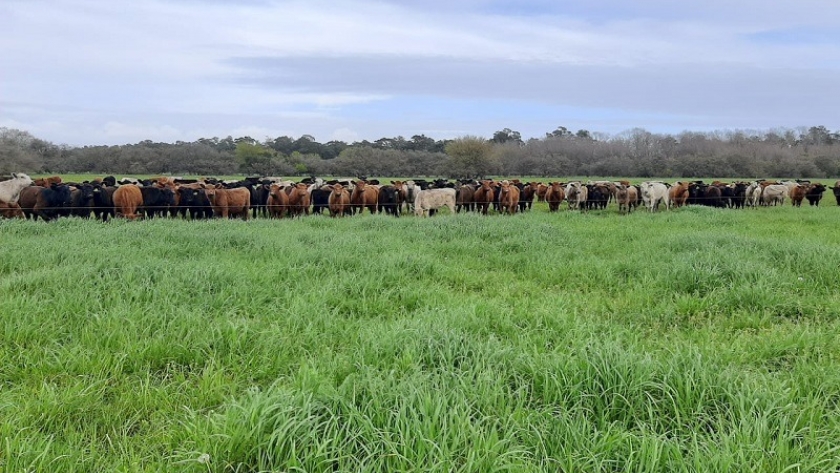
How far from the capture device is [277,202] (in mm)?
15773

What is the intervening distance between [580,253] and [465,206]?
11.0m

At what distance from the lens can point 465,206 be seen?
1788 cm

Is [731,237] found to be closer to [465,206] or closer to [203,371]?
[203,371]

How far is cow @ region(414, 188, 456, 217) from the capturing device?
51.5 feet

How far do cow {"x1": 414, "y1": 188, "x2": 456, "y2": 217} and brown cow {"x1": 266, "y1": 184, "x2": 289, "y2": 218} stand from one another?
13.2 feet

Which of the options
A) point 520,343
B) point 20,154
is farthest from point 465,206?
point 20,154

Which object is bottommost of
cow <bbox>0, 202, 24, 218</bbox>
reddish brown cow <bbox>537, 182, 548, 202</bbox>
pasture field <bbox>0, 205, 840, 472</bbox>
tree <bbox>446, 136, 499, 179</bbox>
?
pasture field <bbox>0, 205, 840, 472</bbox>

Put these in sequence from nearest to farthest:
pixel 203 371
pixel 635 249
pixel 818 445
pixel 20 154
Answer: pixel 818 445 < pixel 203 371 < pixel 635 249 < pixel 20 154

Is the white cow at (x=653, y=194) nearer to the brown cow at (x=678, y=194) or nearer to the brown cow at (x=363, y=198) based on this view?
the brown cow at (x=678, y=194)

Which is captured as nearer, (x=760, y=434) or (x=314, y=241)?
(x=760, y=434)

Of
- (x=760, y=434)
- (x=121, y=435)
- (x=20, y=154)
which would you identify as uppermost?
(x=20, y=154)

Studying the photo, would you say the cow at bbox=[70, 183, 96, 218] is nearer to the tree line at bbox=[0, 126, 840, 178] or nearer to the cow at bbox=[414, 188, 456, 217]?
the cow at bbox=[414, 188, 456, 217]

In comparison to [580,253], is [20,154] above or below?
above

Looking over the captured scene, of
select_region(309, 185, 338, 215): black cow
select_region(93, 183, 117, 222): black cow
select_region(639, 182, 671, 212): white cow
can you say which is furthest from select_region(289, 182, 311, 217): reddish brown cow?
select_region(639, 182, 671, 212): white cow
